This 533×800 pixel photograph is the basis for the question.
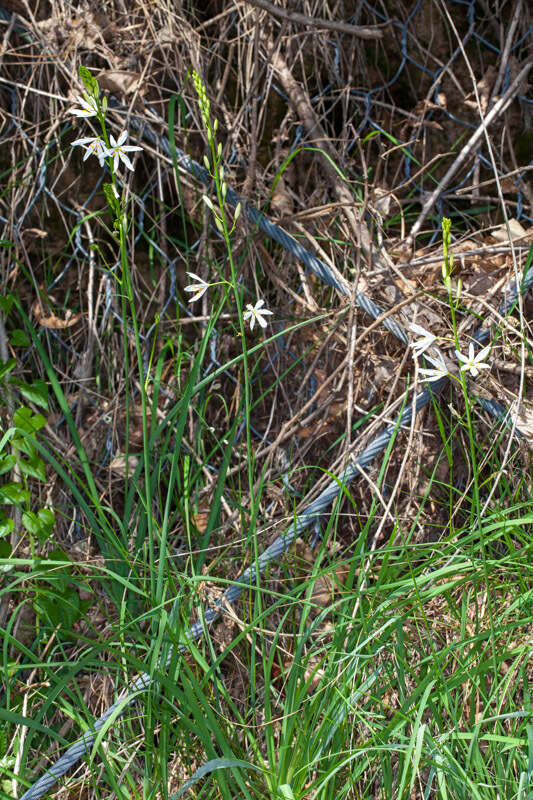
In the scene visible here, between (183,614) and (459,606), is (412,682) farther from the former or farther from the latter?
(183,614)

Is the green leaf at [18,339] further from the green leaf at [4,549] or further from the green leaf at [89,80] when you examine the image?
the green leaf at [89,80]

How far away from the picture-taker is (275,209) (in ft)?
7.96

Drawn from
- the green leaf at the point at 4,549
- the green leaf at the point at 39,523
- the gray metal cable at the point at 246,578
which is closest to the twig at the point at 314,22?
the gray metal cable at the point at 246,578

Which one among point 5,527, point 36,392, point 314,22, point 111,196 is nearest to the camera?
point 111,196

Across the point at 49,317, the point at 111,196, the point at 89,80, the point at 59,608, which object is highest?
the point at 89,80

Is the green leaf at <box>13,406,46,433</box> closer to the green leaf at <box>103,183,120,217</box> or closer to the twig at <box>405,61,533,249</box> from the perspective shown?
the green leaf at <box>103,183,120,217</box>

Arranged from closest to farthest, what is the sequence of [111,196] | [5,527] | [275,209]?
[111,196] → [5,527] → [275,209]

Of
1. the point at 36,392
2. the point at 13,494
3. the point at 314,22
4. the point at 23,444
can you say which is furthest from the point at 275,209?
the point at 13,494

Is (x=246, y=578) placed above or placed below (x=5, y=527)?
below

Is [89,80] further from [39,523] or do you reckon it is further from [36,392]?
[39,523]

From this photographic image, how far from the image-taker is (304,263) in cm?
235

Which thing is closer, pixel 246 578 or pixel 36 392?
pixel 246 578

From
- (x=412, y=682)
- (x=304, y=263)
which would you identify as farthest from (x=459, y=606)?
(x=304, y=263)

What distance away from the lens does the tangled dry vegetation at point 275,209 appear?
2.25 m
